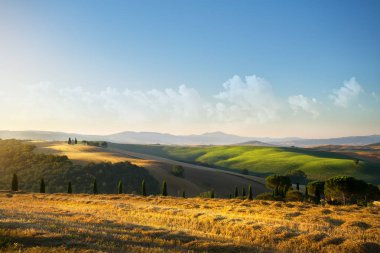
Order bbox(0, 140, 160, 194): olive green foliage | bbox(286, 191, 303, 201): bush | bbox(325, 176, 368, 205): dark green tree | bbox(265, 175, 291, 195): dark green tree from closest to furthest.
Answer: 1. bbox(325, 176, 368, 205): dark green tree
2. bbox(286, 191, 303, 201): bush
3. bbox(265, 175, 291, 195): dark green tree
4. bbox(0, 140, 160, 194): olive green foliage

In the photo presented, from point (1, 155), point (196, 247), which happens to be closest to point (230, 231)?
point (196, 247)

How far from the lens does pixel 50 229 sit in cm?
1927

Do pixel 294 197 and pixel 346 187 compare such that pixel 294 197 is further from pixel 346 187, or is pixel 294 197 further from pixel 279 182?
pixel 346 187

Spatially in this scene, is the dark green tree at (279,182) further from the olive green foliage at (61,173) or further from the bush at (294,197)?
the olive green foliage at (61,173)

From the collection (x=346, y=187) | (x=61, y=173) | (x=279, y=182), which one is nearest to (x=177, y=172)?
(x=61, y=173)

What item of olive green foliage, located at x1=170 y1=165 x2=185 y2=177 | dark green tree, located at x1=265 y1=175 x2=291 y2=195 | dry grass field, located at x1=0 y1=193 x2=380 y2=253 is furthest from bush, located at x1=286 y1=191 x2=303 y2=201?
olive green foliage, located at x1=170 y1=165 x2=185 y2=177

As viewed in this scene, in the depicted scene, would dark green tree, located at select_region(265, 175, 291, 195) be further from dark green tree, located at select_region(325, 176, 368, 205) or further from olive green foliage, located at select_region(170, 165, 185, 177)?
olive green foliage, located at select_region(170, 165, 185, 177)

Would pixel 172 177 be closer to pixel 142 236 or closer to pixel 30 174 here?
pixel 30 174

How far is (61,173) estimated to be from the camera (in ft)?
277

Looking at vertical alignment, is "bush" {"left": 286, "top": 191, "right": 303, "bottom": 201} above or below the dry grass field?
below

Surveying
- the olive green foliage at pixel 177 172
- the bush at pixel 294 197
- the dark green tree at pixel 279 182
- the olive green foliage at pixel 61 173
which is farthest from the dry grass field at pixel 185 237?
the olive green foliage at pixel 177 172

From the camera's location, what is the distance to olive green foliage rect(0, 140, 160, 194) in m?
78.8

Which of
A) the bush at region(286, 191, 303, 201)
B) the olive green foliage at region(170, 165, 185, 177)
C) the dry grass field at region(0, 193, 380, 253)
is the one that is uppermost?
the dry grass field at region(0, 193, 380, 253)

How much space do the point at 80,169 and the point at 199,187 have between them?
30907 mm
